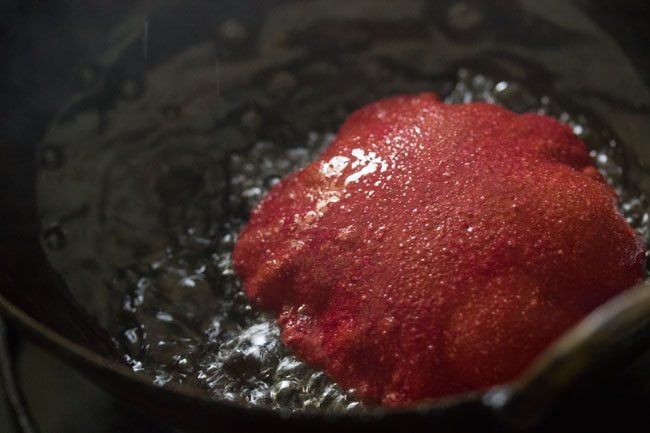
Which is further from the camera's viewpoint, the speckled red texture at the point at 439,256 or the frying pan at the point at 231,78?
the frying pan at the point at 231,78

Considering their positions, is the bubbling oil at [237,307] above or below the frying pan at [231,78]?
below

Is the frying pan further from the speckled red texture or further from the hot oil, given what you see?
the speckled red texture

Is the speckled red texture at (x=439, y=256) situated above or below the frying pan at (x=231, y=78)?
below

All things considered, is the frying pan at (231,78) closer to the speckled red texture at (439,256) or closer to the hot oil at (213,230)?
the hot oil at (213,230)

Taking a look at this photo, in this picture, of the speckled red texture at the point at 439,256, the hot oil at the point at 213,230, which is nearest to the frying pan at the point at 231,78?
the hot oil at the point at 213,230

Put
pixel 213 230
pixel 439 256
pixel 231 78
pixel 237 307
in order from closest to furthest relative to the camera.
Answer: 1. pixel 439 256
2. pixel 237 307
3. pixel 213 230
4. pixel 231 78

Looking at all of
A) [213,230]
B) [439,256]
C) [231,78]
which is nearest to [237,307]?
[213,230]

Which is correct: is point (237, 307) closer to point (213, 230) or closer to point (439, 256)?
point (213, 230)
